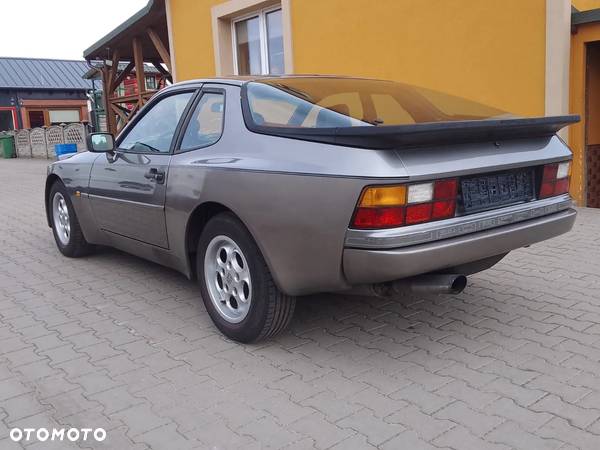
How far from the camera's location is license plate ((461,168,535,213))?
3008 millimetres

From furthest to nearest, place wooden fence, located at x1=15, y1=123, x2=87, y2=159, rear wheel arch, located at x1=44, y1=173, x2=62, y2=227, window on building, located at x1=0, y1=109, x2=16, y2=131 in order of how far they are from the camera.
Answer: window on building, located at x1=0, y1=109, x2=16, y2=131
wooden fence, located at x1=15, y1=123, x2=87, y2=159
rear wheel arch, located at x1=44, y1=173, x2=62, y2=227

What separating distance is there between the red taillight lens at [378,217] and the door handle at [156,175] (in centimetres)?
166

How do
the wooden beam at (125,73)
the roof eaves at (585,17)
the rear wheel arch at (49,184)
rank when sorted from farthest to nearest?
1. the wooden beam at (125,73)
2. the roof eaves at (585,17)
3. the rear wheel arch at (49,184)

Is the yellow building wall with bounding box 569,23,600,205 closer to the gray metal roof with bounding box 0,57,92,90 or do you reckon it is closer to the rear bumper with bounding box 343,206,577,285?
the rear bumper with bounding box 343,206,577,285

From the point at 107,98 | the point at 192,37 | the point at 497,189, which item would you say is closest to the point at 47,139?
the point at 107,98

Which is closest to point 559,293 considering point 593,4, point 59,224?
point 59,224

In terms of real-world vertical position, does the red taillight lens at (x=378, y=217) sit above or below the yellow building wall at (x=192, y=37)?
below

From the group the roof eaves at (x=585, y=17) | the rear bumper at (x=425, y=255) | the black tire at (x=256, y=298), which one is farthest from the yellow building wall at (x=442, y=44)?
the black tire at (x=256, y=298)

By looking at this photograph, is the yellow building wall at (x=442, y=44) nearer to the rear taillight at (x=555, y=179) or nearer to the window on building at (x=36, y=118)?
the rear taillight at (x=555, y=179)

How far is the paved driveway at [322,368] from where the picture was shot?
252 centimetres

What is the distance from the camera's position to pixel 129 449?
2436 millimetres

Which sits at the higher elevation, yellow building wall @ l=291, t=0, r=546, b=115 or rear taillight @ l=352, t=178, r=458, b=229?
yellow building wall @ l=291, t=0, r=546, b=115

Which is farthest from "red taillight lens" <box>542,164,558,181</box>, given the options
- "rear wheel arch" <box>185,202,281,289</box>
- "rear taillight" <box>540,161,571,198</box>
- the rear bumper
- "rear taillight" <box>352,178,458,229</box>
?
"rear wheel arch" <box>185,202,281,289</box>

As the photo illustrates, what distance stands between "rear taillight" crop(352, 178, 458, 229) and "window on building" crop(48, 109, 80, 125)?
3680cm
